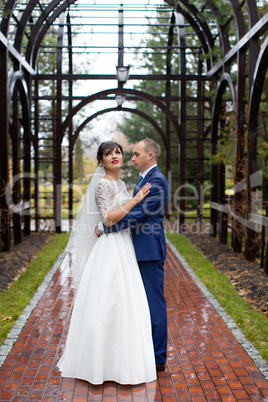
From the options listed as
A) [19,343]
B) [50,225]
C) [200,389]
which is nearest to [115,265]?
[200,389]

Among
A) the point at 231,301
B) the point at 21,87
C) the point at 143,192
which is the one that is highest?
the point at 21,87

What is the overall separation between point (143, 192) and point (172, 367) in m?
1.50

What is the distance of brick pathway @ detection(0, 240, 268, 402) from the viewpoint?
3.39m

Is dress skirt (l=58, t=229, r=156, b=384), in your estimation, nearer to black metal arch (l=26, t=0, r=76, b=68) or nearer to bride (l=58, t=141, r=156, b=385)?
bride (l=58, t=141, r=156, b=385)

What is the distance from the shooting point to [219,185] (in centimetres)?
1051

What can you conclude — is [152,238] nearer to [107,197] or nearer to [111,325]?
[107,197]

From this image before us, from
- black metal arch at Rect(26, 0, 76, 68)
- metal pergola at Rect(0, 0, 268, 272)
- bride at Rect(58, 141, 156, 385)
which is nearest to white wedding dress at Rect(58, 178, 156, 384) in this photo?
bride at Rect(58, 141, 156, 385)

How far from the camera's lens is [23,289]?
6277 mm

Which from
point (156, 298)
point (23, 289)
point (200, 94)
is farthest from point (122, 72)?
point (156, 298)

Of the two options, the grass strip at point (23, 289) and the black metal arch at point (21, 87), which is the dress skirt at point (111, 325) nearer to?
the grass strip at point (23, 289)

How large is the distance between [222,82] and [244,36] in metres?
2.08

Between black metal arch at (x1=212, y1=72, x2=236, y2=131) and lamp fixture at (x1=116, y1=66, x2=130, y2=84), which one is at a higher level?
lamp fixture at (x1=116, y1=66, x2=130, y2=84)

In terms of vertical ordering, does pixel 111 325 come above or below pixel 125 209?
below

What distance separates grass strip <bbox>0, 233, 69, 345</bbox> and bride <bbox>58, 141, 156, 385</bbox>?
123 cm
